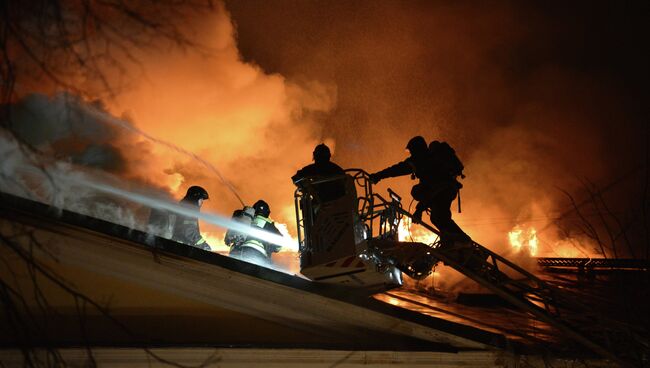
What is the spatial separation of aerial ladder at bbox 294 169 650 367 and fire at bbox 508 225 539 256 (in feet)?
35.1

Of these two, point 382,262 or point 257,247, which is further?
point 257,247

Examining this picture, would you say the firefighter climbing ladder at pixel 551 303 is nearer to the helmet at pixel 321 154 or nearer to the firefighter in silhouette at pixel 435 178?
the firefighter in silhouette at pixel 435 178

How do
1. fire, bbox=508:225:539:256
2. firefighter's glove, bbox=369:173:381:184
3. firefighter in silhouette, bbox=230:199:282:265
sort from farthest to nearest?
fire, bbox=508:225:539:256 → firefighter in silhouette, bbox=230:199:282:265 → firefighter's glove, bbox=369:173:381:184

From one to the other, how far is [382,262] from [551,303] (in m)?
1.94

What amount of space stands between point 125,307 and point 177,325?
506mm

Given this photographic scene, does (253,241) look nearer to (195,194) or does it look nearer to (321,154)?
(195,194)

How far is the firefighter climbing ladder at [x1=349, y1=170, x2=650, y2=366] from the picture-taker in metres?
4.61

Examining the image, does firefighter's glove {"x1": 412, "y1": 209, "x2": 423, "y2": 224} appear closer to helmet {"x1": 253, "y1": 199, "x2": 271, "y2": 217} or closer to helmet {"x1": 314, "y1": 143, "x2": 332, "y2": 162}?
helmet {"x1": 314, "y1": 143, "x2": 332, "y2": 162}

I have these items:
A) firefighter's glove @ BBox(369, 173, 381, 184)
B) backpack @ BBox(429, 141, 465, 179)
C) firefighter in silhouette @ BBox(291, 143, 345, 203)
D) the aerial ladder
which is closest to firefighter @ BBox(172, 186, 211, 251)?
the aerial ladder

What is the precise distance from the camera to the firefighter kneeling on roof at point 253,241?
7148mm

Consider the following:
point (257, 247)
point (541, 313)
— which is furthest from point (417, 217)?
point (257, 247)

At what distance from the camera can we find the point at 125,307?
167 inches

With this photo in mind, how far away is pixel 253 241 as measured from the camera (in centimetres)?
718

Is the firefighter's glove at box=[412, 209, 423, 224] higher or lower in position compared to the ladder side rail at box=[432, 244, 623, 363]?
higher
